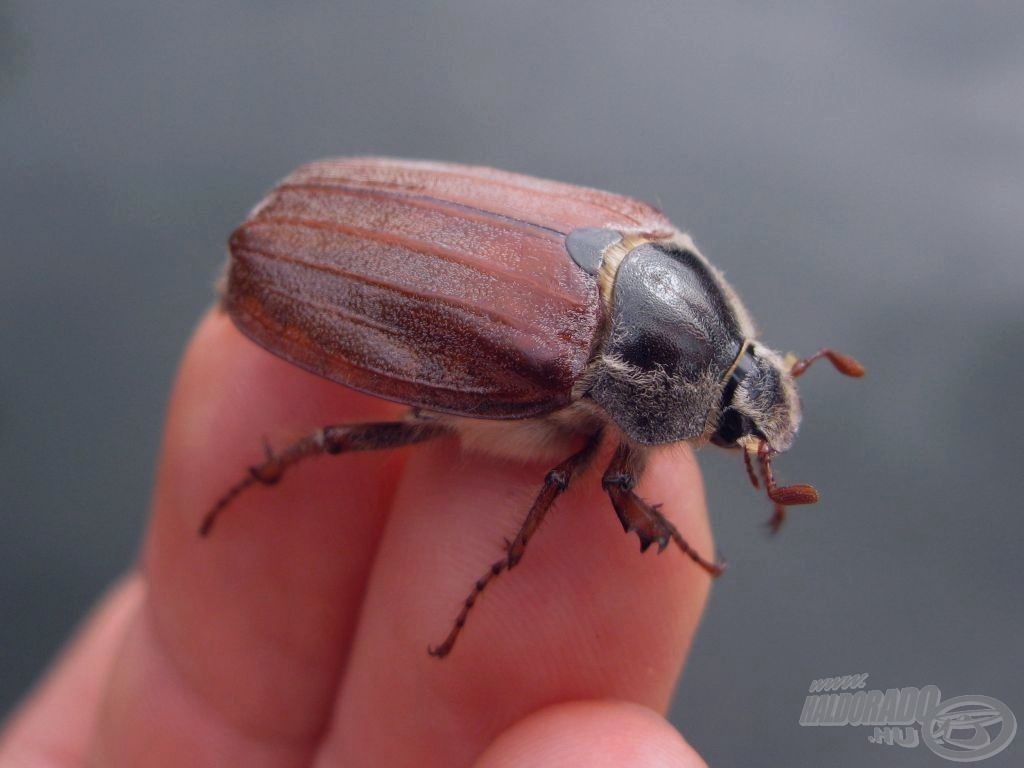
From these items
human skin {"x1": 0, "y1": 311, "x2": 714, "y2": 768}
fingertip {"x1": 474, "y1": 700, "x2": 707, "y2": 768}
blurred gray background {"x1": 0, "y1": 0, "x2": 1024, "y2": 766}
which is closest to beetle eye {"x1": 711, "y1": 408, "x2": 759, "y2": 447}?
human skin {"x1": 0, "y1": 311, "x2": 714, "y2": 768}

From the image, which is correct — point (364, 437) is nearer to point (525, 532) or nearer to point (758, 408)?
point (525, 532)

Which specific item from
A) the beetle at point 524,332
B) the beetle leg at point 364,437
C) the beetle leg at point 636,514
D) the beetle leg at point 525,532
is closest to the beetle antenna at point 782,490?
the beetle at point 524,332

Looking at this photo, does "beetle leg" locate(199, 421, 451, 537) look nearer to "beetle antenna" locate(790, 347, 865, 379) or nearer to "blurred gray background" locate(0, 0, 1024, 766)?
"beetle antenna" locate(790, 347, 865, 379)

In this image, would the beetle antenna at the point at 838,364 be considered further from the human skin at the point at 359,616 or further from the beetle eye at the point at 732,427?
the human skin at the point at 359,616

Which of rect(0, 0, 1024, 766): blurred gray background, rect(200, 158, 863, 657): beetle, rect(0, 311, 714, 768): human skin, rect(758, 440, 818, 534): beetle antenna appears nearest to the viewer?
rect(758, 440, 818, 534): beetle antenna

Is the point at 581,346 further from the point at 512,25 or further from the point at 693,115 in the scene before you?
the point at 512,25

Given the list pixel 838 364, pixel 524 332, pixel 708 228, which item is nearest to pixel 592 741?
pixel 524 332

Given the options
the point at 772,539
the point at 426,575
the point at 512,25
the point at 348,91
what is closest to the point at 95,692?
the point at 426,575
